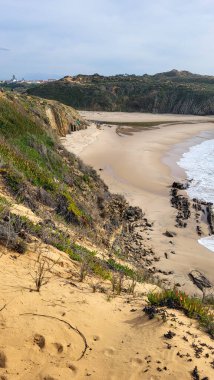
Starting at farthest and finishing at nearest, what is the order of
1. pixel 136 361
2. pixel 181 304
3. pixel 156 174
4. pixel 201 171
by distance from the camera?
pixel 201 171, pixel 156 174, pixel 181 304, pixel 136 361

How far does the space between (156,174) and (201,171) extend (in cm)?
398

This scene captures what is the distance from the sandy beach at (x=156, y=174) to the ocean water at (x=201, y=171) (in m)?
0.62

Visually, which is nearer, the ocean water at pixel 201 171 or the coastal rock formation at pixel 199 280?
the coastal rock formation at pixel 199 280

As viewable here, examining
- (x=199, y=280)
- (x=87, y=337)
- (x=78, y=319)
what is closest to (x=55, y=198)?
(x=199, y=280)

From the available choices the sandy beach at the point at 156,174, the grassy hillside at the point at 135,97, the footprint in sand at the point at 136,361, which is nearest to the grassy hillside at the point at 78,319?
the footprint in sand at the point at 136,361

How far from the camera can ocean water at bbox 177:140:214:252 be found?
20.9 m

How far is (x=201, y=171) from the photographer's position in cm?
2766

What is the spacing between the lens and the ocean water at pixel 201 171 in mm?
20906

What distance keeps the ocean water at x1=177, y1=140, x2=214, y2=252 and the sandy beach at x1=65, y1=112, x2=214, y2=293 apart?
619 millimetres

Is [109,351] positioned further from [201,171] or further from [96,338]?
[201,171]

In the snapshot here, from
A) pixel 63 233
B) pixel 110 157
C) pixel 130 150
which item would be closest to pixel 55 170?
pixel 63 233

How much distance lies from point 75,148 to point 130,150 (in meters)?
5.25

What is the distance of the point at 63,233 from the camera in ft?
28.0

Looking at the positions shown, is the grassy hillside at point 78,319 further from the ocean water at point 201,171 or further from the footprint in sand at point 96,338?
the ocean water at point 201,171
